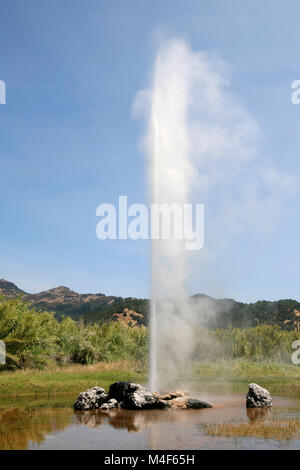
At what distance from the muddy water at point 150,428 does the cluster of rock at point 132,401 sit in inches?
22.7

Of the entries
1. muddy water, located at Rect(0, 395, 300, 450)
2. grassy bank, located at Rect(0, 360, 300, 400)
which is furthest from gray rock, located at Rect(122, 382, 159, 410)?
grassy bank, located at Rect(0, 360, 300, 400)

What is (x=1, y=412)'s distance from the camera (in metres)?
17.0

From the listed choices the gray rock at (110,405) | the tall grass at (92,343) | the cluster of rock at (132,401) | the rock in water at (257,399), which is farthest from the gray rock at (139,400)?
the tall grass at (92,343)

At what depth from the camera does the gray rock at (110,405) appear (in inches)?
724

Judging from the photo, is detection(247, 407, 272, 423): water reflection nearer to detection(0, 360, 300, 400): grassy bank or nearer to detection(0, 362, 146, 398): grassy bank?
detection(0, 360, 300, 400): grassy bank

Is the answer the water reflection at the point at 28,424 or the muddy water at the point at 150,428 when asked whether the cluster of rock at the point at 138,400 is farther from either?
the water reflection at the point at 28,424

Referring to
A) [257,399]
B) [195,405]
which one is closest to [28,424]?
[195,405]

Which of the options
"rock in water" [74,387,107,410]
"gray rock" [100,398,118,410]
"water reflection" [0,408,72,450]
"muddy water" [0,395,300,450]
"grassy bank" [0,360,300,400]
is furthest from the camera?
"grassy bank" [0,360,300,400]

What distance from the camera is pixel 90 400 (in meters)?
18.3

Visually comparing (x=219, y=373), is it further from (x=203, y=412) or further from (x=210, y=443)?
(x=210, y=443)

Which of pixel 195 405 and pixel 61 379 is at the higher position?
pixel 195 405

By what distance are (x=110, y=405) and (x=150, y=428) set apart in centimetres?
515

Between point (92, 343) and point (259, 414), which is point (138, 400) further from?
point (92, 343)

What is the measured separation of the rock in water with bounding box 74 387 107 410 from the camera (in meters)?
18.2
